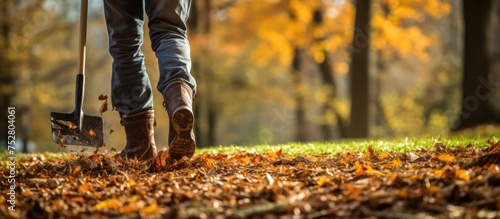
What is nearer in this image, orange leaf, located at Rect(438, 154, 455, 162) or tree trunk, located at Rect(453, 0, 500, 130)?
orange leaf, located at Rect(438, 154, 455, 162)

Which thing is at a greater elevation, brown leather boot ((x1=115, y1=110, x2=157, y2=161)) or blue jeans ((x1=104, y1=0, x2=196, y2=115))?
blue jeans ((x1=104, y1=0, x2=196, y2=115))

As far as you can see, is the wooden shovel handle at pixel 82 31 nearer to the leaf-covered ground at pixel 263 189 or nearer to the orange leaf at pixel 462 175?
the leaf-covered ground at pixel 263 189

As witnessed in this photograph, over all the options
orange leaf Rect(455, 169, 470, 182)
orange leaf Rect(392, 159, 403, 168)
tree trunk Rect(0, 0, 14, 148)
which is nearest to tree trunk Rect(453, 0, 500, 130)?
orange leaf Rect(392, 159, 403, 168)

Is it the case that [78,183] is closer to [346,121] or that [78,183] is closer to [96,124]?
[96,124]

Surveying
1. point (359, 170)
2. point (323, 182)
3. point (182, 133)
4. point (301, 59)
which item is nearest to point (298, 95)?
point (301, 59)

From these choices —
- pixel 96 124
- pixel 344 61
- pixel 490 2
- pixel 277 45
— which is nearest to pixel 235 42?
pixel 277 45

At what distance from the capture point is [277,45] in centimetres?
1554

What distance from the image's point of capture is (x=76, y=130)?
407 centimetres

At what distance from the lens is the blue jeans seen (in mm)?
3666

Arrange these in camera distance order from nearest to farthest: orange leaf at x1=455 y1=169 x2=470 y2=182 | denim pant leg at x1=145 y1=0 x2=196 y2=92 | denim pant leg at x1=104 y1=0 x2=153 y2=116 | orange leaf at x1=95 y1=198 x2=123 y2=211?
orange leaf at x1=95 y1=198 x2=123 y2=211 → orange leaf at x1=455 y1=169 x2=470 y2=182 → denim pant leg at x1=145 y1=0 x2=196 y2=92 → denim pant leg at x1=104 y1=0 x2=153 y2=116

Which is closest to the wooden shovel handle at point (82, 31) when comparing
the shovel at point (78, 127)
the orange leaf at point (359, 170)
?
the shovel at point (78, 127)

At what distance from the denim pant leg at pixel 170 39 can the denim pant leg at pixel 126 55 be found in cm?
13

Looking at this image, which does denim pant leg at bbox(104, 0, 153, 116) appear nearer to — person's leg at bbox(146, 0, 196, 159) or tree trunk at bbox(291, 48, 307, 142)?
person's leg at bbox(146, 0, 196, 159)

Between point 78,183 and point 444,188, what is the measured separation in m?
1.79
